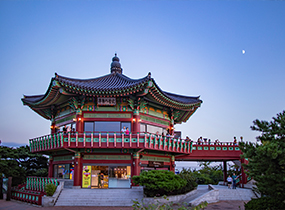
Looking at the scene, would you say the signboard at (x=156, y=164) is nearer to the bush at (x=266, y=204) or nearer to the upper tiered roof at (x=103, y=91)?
the upper tiered roof at (x=103, y=91)

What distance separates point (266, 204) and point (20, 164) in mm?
30915

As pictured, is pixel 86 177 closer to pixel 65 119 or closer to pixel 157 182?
pixel 65 119

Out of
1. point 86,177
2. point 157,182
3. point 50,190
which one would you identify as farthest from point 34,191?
point 157,182

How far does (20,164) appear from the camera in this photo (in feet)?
113

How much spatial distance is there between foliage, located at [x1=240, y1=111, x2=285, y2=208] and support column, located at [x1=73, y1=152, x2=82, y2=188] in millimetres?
16712

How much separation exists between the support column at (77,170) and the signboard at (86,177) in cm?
30

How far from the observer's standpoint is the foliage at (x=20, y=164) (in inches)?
1153

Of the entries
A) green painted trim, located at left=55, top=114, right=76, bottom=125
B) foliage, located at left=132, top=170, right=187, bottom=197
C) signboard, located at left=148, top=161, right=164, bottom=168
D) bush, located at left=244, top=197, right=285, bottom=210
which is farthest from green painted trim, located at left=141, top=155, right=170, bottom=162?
bush, located at left=244, top=197, right=285, bottom=210

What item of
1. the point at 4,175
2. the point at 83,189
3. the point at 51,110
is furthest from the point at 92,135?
the point at 4,175

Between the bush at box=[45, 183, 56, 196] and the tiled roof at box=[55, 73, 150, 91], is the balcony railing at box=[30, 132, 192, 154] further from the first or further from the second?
the tiled roof at box=[55, 73, 150, 91]

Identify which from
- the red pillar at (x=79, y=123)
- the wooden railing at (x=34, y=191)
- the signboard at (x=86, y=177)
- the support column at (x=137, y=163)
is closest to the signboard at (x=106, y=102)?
the red pillar at (x=79, y=123)

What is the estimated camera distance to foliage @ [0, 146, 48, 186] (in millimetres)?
29297

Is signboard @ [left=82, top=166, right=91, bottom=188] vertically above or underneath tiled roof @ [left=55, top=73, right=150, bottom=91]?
underneath

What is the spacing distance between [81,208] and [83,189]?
13.0ft
